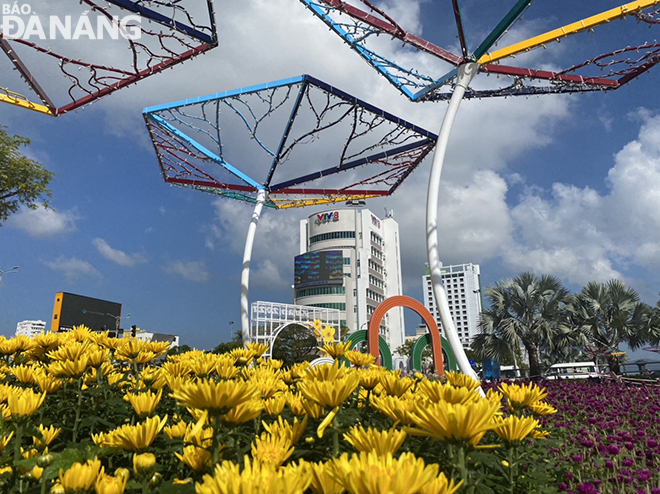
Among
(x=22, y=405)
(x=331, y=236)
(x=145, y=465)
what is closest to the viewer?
(x=145, y=465)

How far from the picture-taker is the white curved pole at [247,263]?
13.9m

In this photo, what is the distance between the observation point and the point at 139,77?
9.40 metres

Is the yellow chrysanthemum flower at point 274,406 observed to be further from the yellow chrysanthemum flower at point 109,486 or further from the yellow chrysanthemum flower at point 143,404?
the yellow chrysanthemum flower at point 109,486

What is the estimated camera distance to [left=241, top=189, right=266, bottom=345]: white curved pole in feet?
45.4

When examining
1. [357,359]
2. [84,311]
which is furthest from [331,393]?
[84,311]

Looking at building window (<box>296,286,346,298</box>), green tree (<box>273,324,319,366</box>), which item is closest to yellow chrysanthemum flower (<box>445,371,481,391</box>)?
green tree (<box>273,324,319,366</box>)

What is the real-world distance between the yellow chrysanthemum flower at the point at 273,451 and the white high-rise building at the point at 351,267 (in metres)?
55.4

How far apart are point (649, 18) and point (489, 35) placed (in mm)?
3049

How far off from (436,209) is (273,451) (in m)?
8.57

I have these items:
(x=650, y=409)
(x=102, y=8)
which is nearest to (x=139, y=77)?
(x=102, y=8)

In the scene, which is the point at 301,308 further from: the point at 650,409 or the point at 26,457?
the point at 26,457

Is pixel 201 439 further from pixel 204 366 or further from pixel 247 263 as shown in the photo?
pixel 247 263

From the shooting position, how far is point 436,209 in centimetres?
910

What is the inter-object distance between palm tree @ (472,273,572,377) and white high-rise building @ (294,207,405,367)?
36.8 metres
